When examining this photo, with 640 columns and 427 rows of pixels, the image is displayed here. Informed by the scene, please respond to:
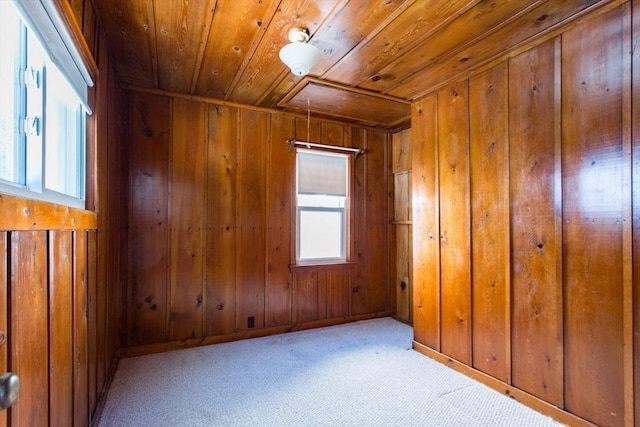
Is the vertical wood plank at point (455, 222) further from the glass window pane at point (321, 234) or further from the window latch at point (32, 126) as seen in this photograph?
the window latch at point (32, 126)

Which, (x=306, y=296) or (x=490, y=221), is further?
(x=306, y=296)

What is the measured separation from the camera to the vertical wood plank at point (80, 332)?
1.51 meters

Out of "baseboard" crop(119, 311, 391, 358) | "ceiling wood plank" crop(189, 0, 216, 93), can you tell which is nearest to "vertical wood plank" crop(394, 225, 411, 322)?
"baseboard" crop(119, 311, 391, 358)

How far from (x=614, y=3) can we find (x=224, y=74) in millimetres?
2571

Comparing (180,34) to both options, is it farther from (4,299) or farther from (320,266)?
(320,266)

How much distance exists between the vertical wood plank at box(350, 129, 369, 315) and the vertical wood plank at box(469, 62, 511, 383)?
1.65 metres

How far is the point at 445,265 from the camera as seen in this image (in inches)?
109

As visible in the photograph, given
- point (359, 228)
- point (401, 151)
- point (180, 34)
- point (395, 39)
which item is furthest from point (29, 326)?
point (401, 151)

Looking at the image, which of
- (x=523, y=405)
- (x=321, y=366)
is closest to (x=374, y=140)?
(x=321, y=366)

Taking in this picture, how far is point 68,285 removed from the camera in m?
1.43

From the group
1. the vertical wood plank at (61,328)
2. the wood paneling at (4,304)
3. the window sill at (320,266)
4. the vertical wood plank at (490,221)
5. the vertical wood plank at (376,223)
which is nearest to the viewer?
the wood paneling at (4,304)

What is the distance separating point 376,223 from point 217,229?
198cm

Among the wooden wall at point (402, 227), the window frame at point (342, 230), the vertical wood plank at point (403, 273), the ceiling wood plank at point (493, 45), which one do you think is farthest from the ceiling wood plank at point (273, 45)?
the vertical wood plank at point (403, 273)

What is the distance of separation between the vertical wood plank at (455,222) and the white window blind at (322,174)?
54.7 inches
